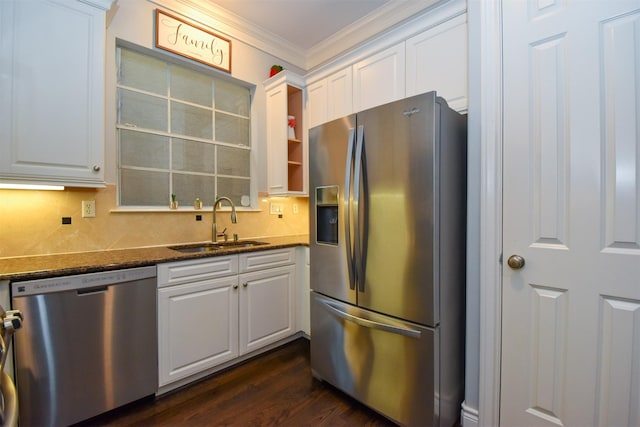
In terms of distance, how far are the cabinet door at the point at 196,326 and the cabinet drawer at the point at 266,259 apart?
5.3 inches

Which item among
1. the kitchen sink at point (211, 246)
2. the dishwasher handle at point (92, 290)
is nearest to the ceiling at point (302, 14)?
the kitchen sink at point (211, 246)

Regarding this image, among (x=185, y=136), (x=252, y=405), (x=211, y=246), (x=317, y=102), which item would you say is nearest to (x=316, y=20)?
(x=317, y=102)

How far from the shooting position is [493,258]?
1.48m

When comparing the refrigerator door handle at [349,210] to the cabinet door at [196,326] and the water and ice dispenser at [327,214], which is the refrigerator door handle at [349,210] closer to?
the water and ice dispenser at [327,214]

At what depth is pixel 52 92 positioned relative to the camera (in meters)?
1.61

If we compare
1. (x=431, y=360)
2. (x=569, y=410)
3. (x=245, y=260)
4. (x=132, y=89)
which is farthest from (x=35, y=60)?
(x=569, y=410)

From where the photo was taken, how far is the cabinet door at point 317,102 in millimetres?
2633

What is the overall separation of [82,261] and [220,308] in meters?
0.85

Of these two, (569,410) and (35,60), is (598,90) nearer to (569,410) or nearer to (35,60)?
(569,410)

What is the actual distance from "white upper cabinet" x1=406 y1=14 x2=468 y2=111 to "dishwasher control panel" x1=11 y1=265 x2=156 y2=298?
6.79ft

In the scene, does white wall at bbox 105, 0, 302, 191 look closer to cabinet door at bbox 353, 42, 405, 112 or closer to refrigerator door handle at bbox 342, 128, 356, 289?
cabinet door at bbox 353, 42, 405, 112

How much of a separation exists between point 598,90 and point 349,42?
2.20m

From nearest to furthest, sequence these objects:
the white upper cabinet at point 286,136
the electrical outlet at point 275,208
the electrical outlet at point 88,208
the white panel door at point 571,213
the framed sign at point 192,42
→ the white panel door at point 571,213 < the electrical outlet at point 88,208 < the framed sign at point 192,42 < the white upper cabinet at point 286,136 < the electrical outlet at point 275,208

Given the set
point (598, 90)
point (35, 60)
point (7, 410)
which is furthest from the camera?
point (35, 60)
